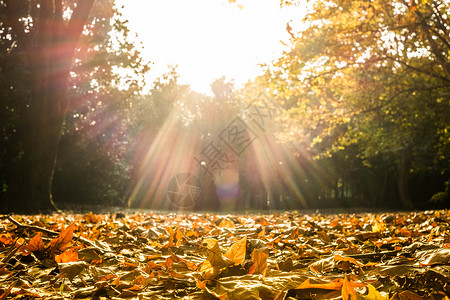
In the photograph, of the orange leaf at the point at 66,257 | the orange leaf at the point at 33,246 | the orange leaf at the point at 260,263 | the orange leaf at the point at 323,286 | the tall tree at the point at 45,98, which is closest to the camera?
the orange leaf at the point at 323,286

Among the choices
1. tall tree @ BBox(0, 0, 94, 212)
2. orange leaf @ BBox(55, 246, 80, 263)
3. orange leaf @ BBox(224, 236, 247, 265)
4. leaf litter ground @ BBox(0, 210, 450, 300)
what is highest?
tall tree @ BBox(0, 0, 94, 212)

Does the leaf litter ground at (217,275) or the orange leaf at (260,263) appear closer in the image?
the leaf litter ground at (217,275)

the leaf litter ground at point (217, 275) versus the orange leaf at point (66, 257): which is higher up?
the orange leaf at point (66, 257)

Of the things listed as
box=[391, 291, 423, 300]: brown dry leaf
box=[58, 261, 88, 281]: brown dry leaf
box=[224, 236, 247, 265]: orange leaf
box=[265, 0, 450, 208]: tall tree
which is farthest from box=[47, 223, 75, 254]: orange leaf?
box=[265, 0, 450, 208]: tall tree

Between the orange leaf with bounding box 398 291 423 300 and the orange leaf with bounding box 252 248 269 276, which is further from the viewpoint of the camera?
the orange leaf with bounding box 252 248 269 276

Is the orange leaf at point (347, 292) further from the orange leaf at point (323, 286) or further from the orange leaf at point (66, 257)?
the orange leaf at point (66, 257)

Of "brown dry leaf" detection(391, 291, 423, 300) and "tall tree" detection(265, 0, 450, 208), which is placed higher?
"tall tree" detection(265, 0, 450, 208)

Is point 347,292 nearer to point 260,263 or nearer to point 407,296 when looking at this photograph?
point 407,296

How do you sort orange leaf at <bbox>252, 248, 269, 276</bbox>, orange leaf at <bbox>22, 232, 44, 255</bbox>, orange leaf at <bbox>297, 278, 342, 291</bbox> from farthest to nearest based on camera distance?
1. orange leaf at <bbox>22, 232, 44, 255</bbox>
2. orange leaf at <bbox>252, 248, 269, 276</bbox>
3. orange leaf at <bbox>297, 278, 342, 291</bbox>

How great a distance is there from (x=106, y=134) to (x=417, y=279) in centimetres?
2455

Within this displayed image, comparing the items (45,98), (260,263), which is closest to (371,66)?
(45,98)

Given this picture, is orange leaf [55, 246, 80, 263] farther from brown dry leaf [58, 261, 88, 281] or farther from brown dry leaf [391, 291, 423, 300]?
brown dry leaf [391, 291, 423, 300]

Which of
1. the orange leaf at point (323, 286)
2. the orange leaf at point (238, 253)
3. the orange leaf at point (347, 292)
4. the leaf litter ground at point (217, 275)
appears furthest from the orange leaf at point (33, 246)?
the orange leaf at point (347, 292)

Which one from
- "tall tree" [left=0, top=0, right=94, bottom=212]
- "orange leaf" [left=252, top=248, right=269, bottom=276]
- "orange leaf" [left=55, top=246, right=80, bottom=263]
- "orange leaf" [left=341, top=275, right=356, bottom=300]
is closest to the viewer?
"orange leaf" [left=341, top=275, right=356, bottom=300]
